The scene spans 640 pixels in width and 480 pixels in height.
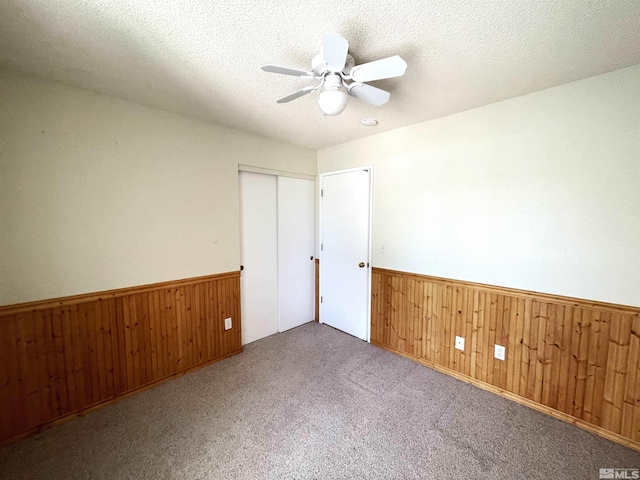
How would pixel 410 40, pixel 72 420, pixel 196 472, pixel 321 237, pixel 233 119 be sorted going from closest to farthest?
pixel 410 40, pixel 196 472, pixel 72 420, pixel 233 119, pixel 321 237

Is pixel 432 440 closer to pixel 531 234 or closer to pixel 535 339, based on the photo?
pixel 535 339

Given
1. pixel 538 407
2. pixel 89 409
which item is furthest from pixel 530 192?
pixel 89 409

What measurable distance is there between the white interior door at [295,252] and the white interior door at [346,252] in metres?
0.20

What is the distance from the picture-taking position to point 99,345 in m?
2.02

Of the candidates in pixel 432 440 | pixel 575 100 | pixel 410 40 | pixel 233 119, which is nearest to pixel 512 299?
pixel 432 440

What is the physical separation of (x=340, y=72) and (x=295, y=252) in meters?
2.42

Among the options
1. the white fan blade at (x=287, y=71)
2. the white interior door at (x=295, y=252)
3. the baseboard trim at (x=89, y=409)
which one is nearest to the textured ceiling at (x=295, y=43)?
the white fan blade at (x=287, y=71)

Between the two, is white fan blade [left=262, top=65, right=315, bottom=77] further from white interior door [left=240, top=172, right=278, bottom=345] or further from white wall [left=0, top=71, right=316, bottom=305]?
white interior door [left=240, top=172, right=278, bottom=345]

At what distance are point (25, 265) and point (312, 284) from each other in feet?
9.27

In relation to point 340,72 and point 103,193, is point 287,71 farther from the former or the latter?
point 103,193

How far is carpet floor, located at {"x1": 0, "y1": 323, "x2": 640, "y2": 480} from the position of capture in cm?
Result: 152

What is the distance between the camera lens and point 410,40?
1.39 metres

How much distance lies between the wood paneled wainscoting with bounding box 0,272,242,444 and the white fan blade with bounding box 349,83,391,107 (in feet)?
7.07

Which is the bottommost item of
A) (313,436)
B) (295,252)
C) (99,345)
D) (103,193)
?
(313,436)
